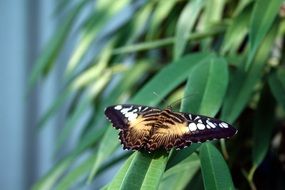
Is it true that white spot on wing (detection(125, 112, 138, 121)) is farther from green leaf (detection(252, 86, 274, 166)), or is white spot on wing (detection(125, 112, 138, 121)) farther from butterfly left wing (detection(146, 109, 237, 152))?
green leaf (detection(252, 86, 274, 166))

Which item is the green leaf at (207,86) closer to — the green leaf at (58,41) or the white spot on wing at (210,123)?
the white spot on wing at (210,123)

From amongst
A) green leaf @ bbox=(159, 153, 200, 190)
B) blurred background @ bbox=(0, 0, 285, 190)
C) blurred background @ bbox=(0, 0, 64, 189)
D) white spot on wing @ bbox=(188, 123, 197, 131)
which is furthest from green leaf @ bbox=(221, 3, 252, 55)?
blurred background @ bbox=(0, 0, 64, 189)

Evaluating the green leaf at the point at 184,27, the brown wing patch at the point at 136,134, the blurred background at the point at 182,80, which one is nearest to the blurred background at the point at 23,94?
the blurred background at the point at 182,80

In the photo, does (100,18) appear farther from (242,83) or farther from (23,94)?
(23,94)

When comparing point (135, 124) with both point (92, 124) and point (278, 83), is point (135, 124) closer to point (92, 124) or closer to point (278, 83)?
point (278, 83)

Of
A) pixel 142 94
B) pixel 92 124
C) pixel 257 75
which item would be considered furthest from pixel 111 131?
pixel 92 124

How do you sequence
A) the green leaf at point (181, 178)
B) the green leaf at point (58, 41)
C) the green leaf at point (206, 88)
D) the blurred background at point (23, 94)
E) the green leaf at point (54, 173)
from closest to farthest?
1. the green leaf at point (206, 88)
2. the green leaf at point (181, 178)
3. the green leaf at point (54, 173)
4. the green leaf at point (58, 41)
5. the blurred background at point (23, 94)
